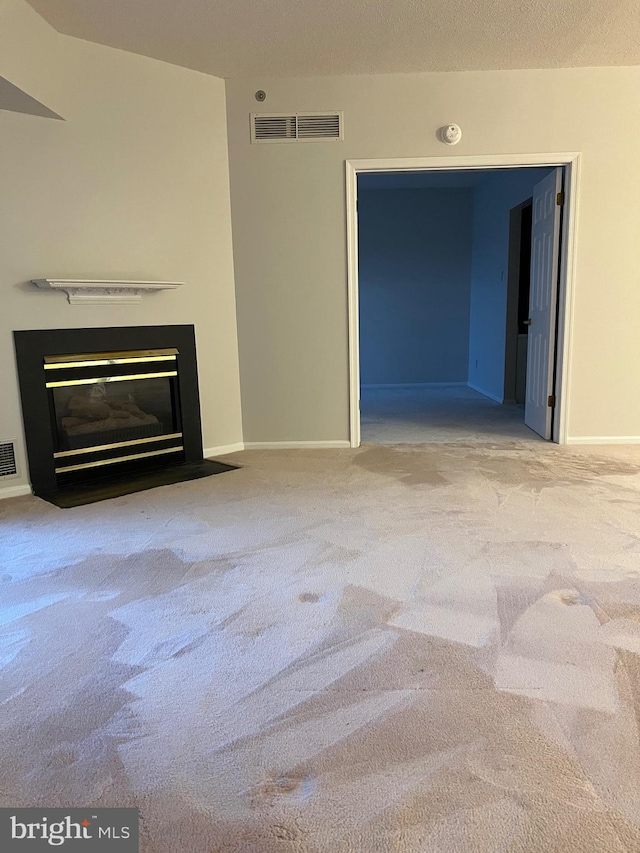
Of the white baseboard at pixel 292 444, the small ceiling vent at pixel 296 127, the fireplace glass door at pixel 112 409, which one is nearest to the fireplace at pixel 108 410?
the fireplace glass door at pixel 112 409

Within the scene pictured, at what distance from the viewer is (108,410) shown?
4188 mm

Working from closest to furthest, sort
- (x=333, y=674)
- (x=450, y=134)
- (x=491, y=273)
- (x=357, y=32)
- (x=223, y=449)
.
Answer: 1. (x=333, y=674)
2. (x=357, y=32)
3. (x=450, y=134)
4. (x=223, y=449)
5. (x=491, y=273)

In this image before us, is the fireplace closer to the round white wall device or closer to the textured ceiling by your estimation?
the textured ceiling

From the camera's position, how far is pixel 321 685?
1.74 m

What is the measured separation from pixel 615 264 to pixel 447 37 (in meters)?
2.02

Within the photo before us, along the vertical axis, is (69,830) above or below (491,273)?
below

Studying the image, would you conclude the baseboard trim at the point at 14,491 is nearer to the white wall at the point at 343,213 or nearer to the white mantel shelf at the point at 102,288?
the white mantel shelf at the point at 102,288

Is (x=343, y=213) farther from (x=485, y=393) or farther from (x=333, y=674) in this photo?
(x=485, y=393)

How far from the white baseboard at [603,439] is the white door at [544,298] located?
0.21 m

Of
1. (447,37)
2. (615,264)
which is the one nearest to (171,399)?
(447,37)

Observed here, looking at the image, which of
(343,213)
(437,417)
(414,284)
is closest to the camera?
(343,213)

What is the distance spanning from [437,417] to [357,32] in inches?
137

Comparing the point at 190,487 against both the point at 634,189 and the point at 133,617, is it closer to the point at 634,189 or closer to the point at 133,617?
the point at 133,617

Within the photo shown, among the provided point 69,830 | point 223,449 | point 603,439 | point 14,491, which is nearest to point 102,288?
point 14,491
